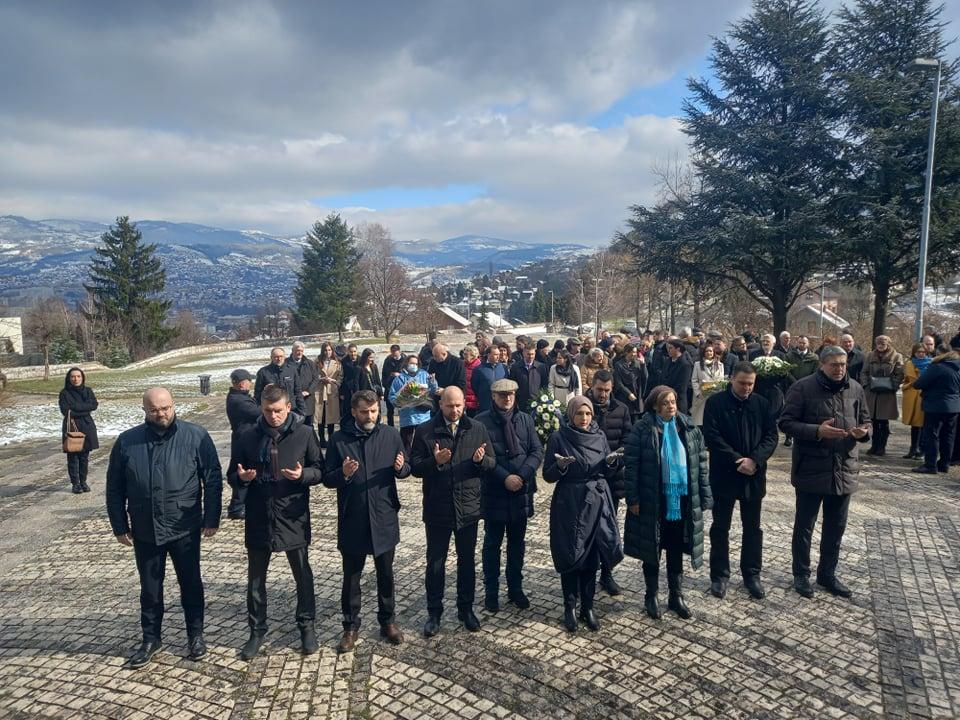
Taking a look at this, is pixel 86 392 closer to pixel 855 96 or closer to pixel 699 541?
pixel 699 541

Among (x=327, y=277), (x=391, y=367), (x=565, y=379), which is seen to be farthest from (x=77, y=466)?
(x=327, y=277)

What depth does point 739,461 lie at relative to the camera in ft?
17.4

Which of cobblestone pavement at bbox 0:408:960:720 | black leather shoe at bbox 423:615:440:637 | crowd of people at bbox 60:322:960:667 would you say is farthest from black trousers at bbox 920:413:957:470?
black leather shoe at bbox 423:615:440:637

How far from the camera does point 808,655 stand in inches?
182

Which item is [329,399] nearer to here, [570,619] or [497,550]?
[497,550]

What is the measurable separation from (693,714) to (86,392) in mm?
9297

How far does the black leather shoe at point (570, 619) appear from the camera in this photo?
16.4ft

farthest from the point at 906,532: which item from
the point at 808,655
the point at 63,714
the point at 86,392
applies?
the point at 86,392

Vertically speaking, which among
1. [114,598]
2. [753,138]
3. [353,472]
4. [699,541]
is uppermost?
[753,138]

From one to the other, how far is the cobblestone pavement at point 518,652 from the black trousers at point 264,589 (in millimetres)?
273

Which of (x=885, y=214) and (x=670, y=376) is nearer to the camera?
(x=670, y=376)

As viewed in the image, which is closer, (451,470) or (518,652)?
(518,652)

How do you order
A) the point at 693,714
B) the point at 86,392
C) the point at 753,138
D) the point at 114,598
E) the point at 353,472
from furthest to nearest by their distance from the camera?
the point at 753,138, the point at 86,392, the point at 114,598, the point at 353,472, the point at 693,714

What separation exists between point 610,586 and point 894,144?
1831cm
